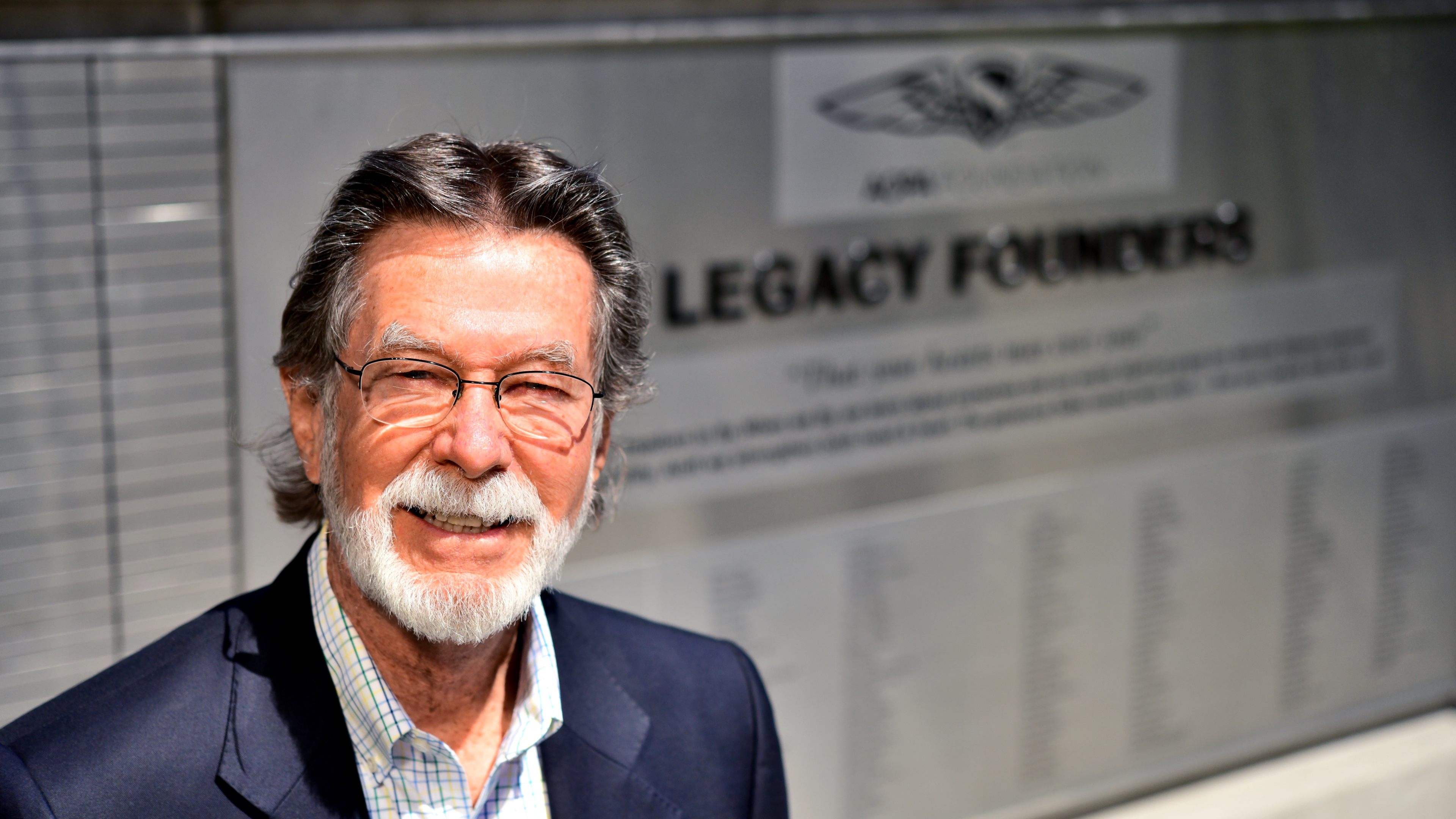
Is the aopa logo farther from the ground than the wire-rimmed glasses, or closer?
farther from the ground

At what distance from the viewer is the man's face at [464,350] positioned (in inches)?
48.1

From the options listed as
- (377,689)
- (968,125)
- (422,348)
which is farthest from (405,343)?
(968,125)

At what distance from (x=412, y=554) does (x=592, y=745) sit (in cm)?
31

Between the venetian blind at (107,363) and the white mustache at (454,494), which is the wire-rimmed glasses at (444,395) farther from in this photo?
the venetian blind at (107,363)

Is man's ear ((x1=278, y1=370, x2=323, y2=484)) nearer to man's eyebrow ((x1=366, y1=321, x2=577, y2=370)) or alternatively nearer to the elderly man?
the elderly man

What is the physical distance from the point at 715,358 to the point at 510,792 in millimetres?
1267

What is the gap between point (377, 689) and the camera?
4.20 ft

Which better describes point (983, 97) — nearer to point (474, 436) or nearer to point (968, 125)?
point (968, 125)

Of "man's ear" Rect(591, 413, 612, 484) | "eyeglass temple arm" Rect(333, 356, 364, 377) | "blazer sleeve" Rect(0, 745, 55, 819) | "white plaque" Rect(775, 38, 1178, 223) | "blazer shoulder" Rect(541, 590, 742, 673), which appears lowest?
"blazer sleeve" Rect(0, 745, 55, 819)

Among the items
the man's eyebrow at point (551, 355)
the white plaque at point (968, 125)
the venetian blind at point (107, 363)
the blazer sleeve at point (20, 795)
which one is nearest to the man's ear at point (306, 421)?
the man's eyebrow at point (551, 355)

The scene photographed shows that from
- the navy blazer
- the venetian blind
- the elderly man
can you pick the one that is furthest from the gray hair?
the venetian blind

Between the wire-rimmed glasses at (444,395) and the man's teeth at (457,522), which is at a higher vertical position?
the wire-rimmed glasses at (444,395)

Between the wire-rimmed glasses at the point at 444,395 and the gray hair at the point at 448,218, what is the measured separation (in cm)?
7

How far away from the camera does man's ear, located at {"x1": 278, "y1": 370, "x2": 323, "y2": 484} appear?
1.37 metres
